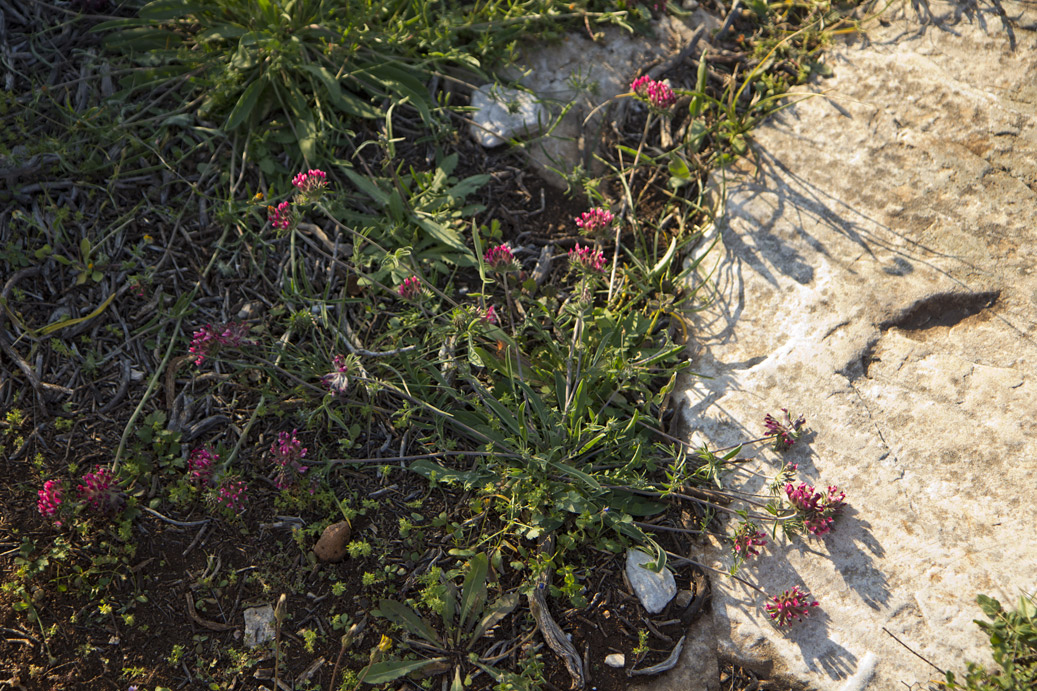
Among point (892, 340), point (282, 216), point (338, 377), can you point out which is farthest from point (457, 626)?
point (892, 340)

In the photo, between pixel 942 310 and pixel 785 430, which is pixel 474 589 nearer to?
pixel 785 430

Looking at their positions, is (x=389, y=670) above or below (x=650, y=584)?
below

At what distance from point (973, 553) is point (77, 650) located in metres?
3.04

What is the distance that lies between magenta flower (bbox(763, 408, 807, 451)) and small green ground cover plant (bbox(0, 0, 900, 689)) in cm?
1

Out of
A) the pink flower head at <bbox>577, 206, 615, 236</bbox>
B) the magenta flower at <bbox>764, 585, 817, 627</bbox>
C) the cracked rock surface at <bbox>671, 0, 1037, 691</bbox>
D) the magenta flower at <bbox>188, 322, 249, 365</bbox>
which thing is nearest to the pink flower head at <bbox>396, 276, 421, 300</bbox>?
the magenta flower at <bbox>188, 322, 249, 365</bbox>

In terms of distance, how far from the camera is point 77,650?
88.2 inches

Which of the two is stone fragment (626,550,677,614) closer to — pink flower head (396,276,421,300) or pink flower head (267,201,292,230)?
pink flower head (396,276,421,300)

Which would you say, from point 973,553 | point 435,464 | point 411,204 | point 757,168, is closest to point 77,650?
point 435,464

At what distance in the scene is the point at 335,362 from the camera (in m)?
2.55

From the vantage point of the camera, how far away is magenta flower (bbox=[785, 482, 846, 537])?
2400 millimetres

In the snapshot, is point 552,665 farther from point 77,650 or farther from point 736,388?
point 77,650

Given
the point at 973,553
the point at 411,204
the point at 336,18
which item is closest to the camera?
the point at 973,553

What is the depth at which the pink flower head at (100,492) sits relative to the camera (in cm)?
235

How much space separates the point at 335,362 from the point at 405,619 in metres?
0.94
